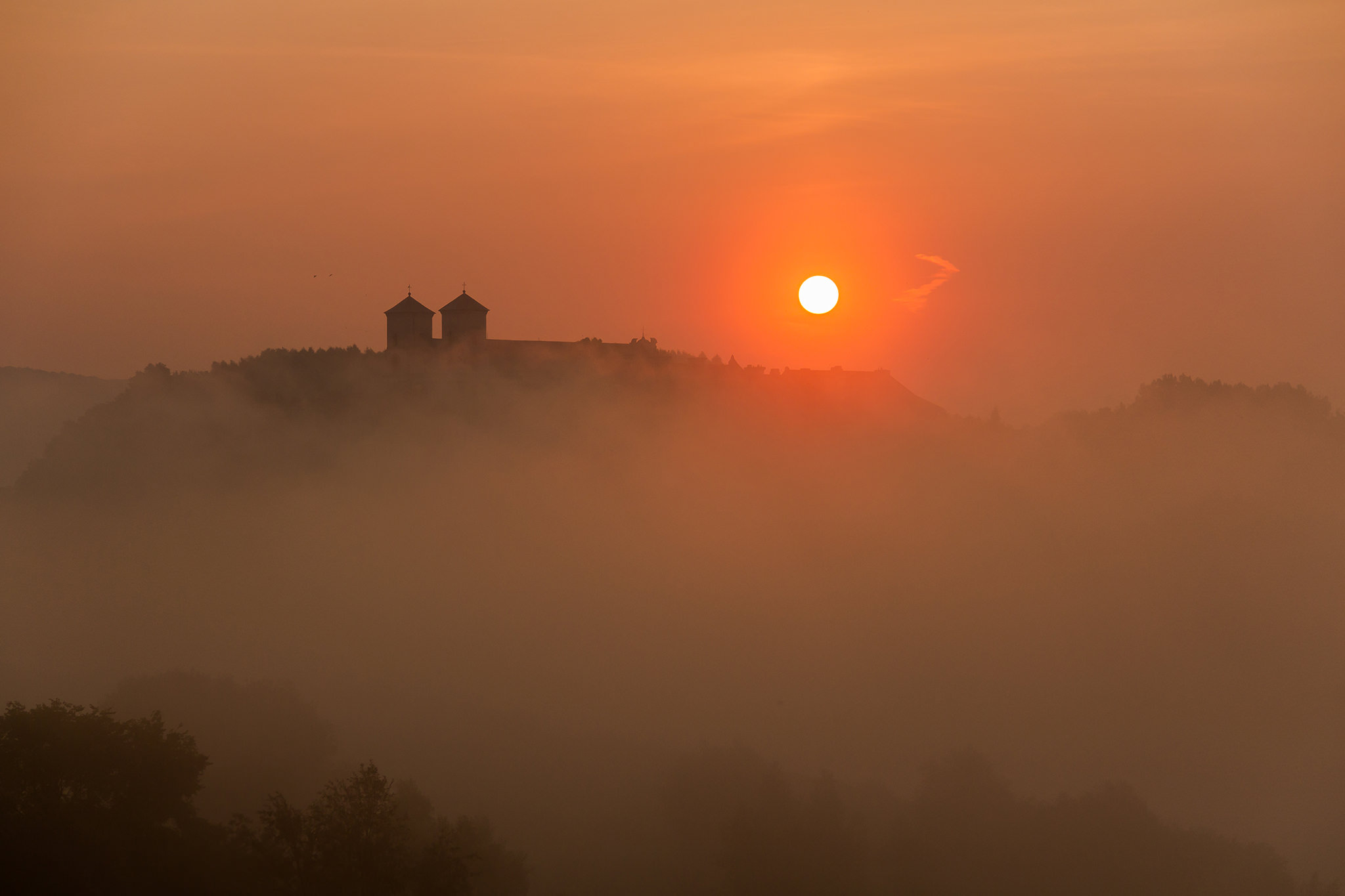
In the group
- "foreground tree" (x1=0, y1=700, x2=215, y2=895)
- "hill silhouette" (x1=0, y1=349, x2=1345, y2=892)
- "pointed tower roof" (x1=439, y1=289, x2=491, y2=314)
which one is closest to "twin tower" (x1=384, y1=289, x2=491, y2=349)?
"pointed tower roof" (x1=439, y1=289, x2=491, y2=314)

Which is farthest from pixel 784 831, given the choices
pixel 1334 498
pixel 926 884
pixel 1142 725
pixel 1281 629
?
pixel 1334 498

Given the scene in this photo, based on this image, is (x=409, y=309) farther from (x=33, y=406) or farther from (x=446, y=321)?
(x=33, y=406)

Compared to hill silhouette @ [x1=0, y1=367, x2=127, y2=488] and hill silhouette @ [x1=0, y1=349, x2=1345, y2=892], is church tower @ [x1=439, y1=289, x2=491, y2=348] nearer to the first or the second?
hill silhouette @ [x1=0, y1=349, x2=1345, y2=892]

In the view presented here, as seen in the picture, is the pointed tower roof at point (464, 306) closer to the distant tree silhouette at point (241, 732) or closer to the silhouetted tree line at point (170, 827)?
the distant tree silhouette at point (241, 732)

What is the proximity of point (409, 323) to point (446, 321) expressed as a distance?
8.05ft

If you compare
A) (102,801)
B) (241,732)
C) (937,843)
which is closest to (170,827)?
(102,801)

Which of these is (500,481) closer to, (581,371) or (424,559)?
(424,559)

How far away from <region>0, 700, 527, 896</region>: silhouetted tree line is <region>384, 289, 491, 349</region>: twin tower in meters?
34.9

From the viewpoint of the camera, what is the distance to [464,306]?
70688 millimetres

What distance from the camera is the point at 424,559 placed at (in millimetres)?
119750

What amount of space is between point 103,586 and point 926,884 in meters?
75.9

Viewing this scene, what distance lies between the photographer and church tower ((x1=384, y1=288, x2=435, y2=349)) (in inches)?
2788

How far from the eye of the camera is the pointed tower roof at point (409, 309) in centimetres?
7069

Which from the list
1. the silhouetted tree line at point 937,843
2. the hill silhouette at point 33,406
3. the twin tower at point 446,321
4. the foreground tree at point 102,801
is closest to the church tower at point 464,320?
the twin tower at point 446,321
